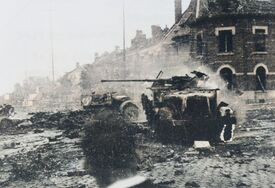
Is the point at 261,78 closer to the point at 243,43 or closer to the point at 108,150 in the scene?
the point at 243,43

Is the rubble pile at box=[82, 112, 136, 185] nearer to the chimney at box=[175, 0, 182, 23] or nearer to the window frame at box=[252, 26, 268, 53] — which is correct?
the window frame at box=[252, 26, 268, 53]

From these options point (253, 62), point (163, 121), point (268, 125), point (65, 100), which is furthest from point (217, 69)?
point (65, 100)

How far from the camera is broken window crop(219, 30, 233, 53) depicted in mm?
27527

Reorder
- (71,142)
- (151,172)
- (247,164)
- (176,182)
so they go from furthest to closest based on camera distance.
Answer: (71,142)
(247,164)
(151,172)
(176,182)

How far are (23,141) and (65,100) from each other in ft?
97.6

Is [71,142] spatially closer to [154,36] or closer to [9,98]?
[154,36]

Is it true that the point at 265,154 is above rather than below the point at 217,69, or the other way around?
below

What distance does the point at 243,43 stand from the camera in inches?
1064

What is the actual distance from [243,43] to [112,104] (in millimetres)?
11610

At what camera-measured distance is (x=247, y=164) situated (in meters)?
9.37

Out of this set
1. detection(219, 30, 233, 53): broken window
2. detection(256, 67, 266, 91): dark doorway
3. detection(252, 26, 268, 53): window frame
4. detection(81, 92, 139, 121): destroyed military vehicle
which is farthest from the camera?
detection(219, 30, 233, 53): broken window

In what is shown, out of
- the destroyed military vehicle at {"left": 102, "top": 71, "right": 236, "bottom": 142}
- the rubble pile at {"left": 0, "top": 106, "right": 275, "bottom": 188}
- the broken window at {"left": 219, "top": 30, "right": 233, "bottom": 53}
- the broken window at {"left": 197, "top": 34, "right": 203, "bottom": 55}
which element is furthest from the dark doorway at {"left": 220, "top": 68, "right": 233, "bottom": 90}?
the destroyed military vehicle at {"left": 102, "top": 71, "right": 236, "bottom": 142}

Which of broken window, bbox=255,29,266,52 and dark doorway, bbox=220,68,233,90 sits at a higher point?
broken window, bbox=255,29,266,52

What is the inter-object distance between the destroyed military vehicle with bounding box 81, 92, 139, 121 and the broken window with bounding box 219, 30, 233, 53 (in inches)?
409
